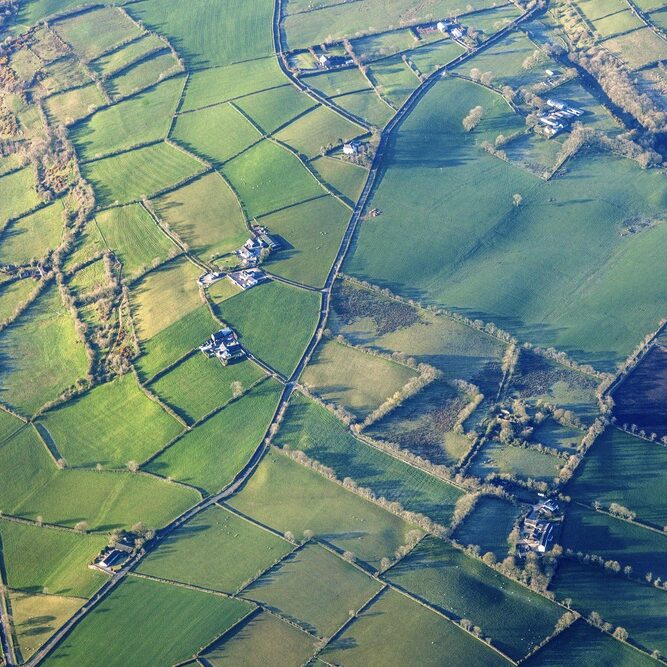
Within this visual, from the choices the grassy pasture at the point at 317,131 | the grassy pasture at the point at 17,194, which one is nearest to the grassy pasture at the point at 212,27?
the grassy pasture at the point at 317,131

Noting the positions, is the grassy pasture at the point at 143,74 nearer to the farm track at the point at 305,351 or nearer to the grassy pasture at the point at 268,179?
the farm track at the point at 305,351

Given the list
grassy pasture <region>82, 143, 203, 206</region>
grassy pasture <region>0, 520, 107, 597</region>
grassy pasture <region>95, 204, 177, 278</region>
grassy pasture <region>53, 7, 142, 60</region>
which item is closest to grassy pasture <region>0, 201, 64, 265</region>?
grassy pasture <region>95, 204, 177, 278</region>

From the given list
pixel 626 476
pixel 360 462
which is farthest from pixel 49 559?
pixel 626 476

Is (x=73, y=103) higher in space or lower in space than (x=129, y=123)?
higher

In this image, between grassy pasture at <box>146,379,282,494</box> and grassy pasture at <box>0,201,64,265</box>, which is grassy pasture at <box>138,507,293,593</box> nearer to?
→ grassy pasture at <box>146,379,282,494</box>

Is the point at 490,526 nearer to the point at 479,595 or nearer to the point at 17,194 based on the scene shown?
the point at 479,595

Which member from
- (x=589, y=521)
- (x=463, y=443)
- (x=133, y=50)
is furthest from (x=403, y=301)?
(x=133, y=50)
